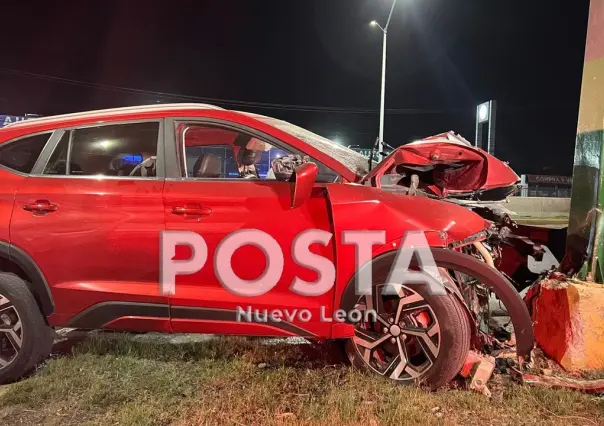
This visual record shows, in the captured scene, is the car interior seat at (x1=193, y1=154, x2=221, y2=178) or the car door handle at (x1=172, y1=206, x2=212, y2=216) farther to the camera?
the car interior seat at (x1=193, y1=154, x2=221, y2=178)

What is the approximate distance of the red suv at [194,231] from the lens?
3184 mm

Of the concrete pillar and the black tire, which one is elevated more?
the concrete pillar

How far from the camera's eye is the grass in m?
2.86

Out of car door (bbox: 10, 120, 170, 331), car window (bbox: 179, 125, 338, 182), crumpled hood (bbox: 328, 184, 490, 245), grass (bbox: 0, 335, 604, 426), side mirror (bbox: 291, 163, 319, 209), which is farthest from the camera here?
car window (bbox: 179, 125, 338, 182)

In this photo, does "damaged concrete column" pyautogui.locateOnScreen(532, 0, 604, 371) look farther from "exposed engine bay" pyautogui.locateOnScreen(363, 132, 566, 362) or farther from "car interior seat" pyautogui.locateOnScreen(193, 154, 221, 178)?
"car interior seat" pyautogui.locateOnScreen(193, 154, 221, 178)

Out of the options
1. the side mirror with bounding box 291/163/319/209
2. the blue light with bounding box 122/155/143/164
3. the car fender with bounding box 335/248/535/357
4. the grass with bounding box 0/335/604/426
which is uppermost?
the blue light with bounding box 122/155/143/164

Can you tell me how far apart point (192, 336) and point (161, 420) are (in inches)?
61.4

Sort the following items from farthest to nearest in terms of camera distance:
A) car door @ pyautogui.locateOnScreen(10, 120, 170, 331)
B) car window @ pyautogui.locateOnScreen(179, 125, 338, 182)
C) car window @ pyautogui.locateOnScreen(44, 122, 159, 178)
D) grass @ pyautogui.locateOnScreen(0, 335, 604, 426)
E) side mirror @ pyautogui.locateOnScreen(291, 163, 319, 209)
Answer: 1. car window @ pyautogui.locateOnScreen(44, 122, 159, 178)
2. car window @ pyautogui.locateOnScreen(179, 125, 338, 182)
3. car door @ pyautogui.locateOnScreen(10, 120, 170, 331)
4. side mirror @ pyautogui.locateOnScreen(291, 163, 319, 209)
5. grass @ pyautogui.locateOnScreen(0, 335, 604, 426)

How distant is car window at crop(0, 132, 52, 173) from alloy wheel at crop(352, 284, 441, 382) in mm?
2570

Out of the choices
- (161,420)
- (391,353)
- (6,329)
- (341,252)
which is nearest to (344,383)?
(391,353)

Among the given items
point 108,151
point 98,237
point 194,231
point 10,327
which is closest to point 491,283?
point 194,231

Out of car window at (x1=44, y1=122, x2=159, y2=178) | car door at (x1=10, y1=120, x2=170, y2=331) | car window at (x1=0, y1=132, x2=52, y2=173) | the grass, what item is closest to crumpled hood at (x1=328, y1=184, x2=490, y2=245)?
the grass

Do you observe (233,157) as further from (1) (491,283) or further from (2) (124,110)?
(1) (491,283)

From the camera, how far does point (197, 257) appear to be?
3270mm
